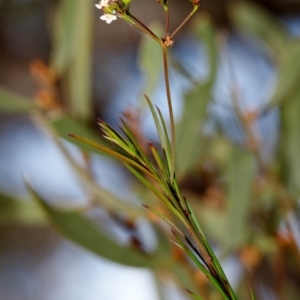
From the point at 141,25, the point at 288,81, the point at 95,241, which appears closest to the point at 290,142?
the point at 288,81

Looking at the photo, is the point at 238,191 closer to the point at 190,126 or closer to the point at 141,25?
the point at 190,126

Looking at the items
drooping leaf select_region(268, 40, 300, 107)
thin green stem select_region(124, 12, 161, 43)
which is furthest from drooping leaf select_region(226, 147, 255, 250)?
thin green stem select_region(124, 12, 161, 43)

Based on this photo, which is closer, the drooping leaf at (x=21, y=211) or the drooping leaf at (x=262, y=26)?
the drooping leaf at (x=21, y=211)

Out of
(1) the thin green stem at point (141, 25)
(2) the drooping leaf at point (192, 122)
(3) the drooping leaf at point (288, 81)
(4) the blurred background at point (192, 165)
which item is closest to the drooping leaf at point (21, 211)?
(4) the blurred background at point (192, 165)

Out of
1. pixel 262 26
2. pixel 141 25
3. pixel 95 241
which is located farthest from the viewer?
pixel 262 26

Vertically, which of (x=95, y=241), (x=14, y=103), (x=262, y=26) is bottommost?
(x=95, y=241)

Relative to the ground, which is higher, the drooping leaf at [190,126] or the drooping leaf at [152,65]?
the drooping leaf at [152,65]

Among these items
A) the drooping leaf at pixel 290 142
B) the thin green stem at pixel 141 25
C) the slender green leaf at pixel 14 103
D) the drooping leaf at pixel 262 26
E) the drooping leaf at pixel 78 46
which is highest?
the drooping leaf at pixel 262 26

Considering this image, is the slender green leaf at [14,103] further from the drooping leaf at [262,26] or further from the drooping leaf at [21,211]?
the drooping leaf at [262,26]

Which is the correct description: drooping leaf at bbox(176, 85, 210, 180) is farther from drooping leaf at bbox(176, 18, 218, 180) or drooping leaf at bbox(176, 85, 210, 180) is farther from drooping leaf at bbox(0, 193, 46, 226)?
drooping leaf at bbox(0, 193, 46, 226)

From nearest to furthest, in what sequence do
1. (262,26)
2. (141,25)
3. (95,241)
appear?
(141,25), (95,241), (262,26)

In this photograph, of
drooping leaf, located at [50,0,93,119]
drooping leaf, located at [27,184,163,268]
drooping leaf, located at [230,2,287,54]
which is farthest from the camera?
drooping leaf, located at [230,2,287,54]

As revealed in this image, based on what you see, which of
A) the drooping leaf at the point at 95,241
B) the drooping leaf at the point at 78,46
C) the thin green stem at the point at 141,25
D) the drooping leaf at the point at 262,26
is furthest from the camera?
the drooping leaf at the point at 262,26
